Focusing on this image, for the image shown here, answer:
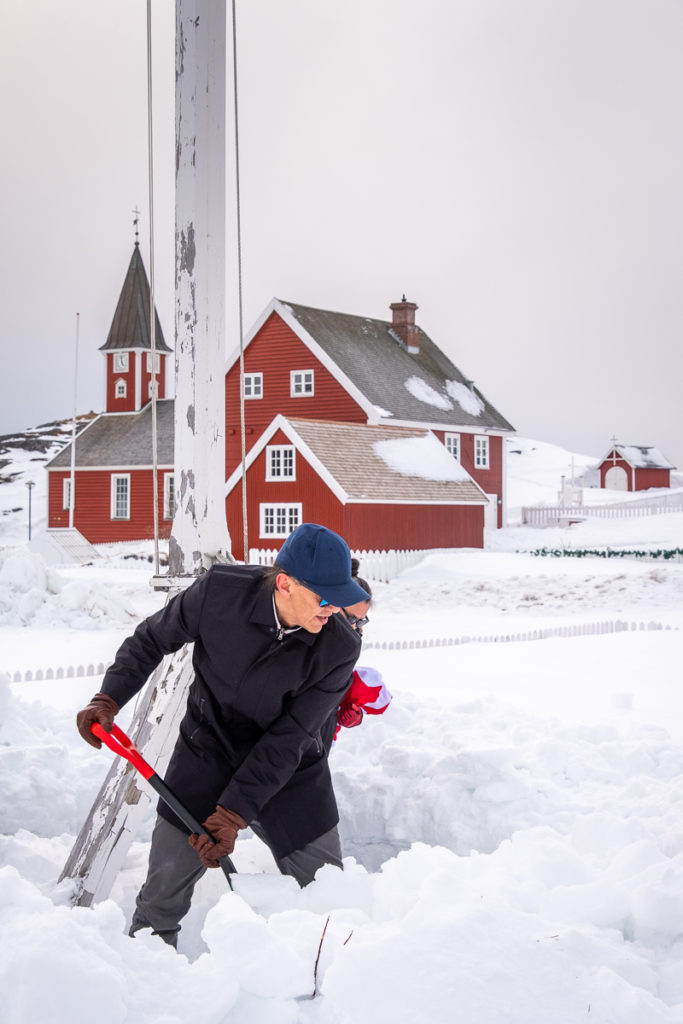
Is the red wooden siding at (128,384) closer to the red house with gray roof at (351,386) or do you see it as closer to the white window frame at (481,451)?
the red house with gray roof at (351,386)

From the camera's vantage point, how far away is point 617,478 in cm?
6050

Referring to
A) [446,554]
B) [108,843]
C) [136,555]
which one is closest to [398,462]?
[446,554]

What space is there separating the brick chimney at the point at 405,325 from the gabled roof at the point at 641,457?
30.2 meters

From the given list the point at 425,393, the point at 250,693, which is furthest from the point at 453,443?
the point at 250,693

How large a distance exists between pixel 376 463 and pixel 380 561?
3.73 m

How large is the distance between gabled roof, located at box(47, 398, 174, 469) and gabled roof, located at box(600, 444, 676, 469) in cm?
3235

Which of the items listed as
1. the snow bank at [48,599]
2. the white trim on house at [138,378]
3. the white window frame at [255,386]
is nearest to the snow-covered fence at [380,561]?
the snow bank at [48,599]

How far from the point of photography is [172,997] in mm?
2176

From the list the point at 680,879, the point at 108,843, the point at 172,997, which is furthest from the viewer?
the point at 108,843

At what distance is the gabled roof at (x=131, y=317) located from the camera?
38.8 metres

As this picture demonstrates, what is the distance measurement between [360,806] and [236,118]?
11.9 feet

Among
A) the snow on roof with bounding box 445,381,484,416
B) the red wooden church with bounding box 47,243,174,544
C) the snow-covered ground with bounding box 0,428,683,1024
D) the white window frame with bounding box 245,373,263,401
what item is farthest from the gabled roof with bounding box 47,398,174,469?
the snow-covered ground with bounding box 0,428,683,1024

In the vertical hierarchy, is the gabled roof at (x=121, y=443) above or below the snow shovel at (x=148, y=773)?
above

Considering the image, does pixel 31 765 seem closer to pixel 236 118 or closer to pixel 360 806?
pixel 360 806
